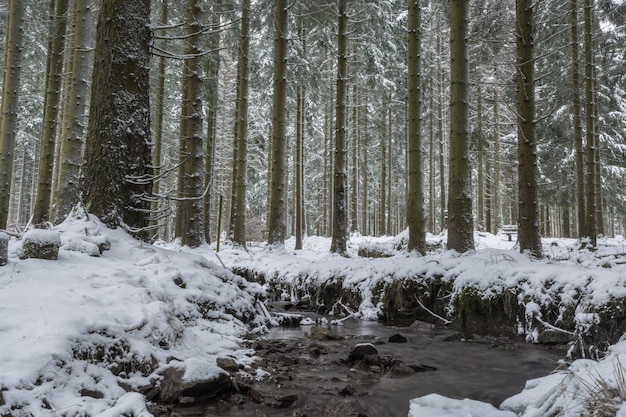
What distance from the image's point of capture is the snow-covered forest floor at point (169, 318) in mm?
2883

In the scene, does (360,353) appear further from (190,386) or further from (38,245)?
(38,245)

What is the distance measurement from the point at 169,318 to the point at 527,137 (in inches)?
298

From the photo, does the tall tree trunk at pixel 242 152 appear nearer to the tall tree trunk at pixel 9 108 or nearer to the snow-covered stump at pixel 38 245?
the tall tree trunk at pixel 9 108

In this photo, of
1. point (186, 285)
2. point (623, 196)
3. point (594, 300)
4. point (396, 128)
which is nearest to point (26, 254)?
point (186, 285)

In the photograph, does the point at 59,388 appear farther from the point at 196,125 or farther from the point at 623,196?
the point at 623,196

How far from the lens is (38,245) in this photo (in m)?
4.67

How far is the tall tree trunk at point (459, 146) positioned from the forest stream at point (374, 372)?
2208mm

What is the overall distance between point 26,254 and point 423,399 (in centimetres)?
460

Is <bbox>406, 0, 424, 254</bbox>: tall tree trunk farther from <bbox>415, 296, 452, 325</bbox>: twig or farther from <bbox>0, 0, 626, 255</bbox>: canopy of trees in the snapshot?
<bbox>415, 296, 452, 325</bbox>: twig

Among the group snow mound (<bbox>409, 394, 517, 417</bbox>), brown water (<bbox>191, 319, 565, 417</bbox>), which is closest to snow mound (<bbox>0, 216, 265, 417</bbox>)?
brown water (<bbox>191, 319, 565, 417</bbox>)

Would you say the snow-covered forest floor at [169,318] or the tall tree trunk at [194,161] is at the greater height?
the tall tree trunk at [194,161]

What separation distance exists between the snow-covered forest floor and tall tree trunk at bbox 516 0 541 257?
0.81 m

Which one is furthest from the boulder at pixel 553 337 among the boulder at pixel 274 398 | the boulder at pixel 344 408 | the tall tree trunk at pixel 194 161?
the tall tree trunk at pixel 194 161

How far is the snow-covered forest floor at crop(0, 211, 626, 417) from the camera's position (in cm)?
288
